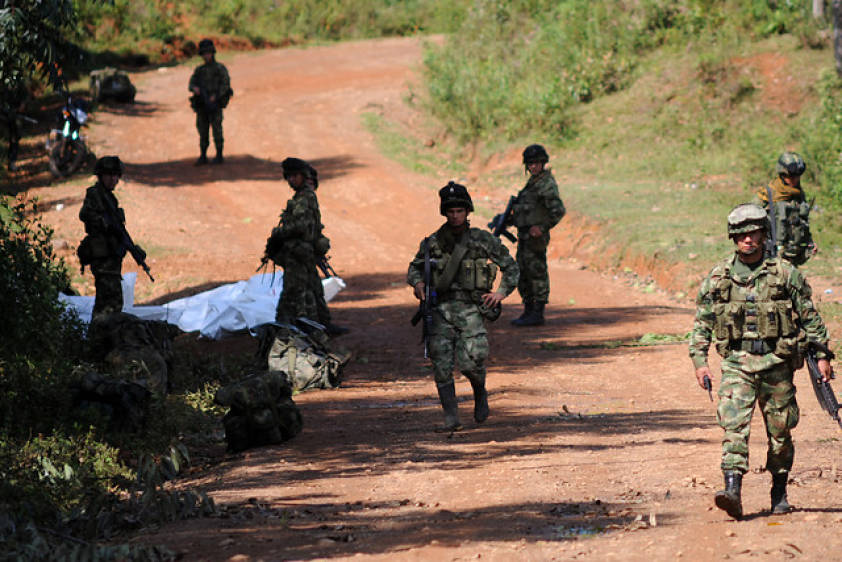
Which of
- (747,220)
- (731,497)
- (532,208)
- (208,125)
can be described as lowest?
(731,497)

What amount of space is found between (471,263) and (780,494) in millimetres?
3035

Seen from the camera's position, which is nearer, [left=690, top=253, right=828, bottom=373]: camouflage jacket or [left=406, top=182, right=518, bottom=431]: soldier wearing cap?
[left=690, top=253, right=828, bottom=373]: camouflage jacket

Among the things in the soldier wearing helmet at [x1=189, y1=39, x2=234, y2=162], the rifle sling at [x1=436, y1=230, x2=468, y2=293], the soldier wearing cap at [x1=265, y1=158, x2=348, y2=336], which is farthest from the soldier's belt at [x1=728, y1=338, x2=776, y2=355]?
the soldier wearing helmet at [x1=189, y1=39, x2=234, y2=162]

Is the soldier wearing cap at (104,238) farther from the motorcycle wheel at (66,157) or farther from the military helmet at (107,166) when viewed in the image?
the motorcycle wheel at (66,157)

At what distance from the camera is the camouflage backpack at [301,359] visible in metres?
10.2

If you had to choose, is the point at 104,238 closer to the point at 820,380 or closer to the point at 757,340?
the point at 757,340

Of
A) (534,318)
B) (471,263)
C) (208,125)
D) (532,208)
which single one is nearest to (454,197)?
(471,263)

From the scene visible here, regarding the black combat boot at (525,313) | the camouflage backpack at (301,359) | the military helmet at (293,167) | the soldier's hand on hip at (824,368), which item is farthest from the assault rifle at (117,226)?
the soldier's hand on hip at (824,368)

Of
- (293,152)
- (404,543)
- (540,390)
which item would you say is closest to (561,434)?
(540,390)

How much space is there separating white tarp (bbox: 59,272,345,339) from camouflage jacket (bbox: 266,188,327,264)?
0.47 meters

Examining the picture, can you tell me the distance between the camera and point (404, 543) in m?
5.69

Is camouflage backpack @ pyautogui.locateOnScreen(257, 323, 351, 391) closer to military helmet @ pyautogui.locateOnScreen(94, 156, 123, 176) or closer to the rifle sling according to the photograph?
military helmet @ pyautogui.locateOnScreen(94, 156, 123, 176)

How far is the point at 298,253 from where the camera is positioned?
11.2 m

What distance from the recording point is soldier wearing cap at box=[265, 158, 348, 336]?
1108 centimetres
